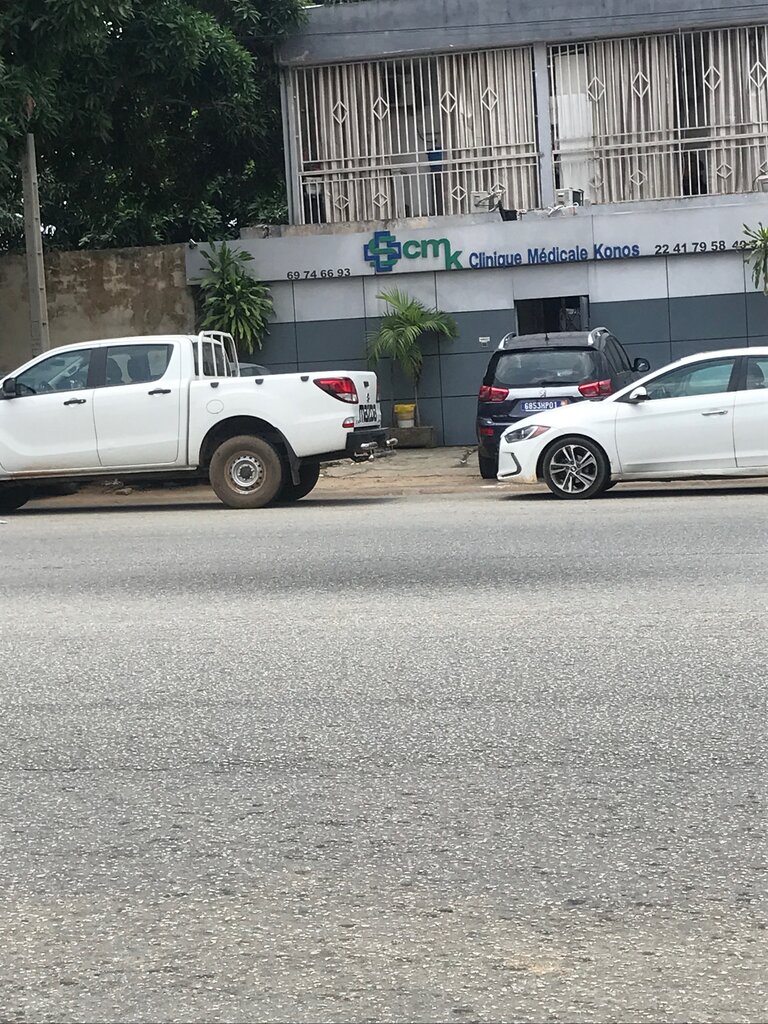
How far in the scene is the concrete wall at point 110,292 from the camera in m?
22.5

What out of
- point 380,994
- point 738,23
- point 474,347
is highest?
point 738,23

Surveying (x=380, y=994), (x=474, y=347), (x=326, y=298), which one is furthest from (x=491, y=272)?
(x=380, y=994)

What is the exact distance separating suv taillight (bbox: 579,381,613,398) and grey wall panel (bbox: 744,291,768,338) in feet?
21.4

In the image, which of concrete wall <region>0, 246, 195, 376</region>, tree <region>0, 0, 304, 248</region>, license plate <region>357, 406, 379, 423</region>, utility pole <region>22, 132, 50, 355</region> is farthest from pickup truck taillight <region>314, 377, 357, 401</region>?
concrete wall <region>0, 246, 195, 376</region>

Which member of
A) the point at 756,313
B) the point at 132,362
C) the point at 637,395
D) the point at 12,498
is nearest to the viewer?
the point at 637,395

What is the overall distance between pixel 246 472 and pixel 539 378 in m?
3.61

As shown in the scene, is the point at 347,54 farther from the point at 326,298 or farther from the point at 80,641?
the point at 80,641

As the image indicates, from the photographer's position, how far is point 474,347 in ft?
72.5

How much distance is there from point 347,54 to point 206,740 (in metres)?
18.5

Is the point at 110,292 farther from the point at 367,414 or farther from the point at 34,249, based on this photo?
the point at 367,414

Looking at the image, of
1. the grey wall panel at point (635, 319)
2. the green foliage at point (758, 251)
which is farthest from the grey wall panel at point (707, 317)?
the green foliage at point (758, 251)

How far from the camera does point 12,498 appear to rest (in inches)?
648

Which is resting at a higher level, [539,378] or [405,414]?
[539,378]

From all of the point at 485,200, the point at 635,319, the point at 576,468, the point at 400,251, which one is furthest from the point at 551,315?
the point at 576,468
